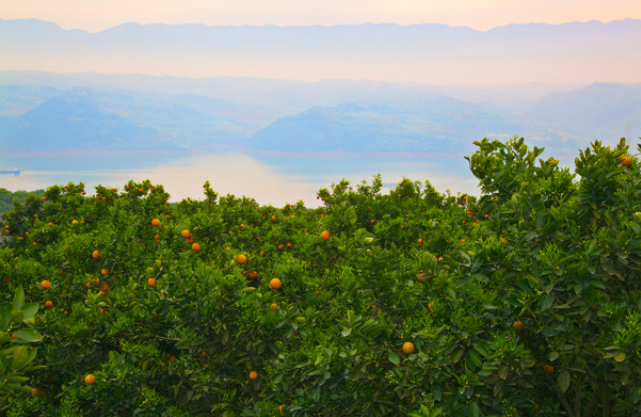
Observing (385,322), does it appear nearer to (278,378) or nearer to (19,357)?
(278,378)

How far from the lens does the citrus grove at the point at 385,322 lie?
3227mm

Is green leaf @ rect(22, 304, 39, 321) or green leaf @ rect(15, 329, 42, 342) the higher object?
green leaf @ rect(22, 304, 39, 321)

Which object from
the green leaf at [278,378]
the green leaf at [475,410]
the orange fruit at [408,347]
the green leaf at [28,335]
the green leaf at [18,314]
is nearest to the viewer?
the green leaf at [28,335]

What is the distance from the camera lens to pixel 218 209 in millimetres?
7875

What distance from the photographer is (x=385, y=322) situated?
11.7 feet

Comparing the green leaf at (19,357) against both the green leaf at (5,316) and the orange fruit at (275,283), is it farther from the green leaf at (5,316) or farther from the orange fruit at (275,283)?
the orange fruit at (275,283)

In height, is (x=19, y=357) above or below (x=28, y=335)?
below

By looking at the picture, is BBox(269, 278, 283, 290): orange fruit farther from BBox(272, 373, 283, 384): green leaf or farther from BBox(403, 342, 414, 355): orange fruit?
BBox(403, 342, 414, 355): orange fruit

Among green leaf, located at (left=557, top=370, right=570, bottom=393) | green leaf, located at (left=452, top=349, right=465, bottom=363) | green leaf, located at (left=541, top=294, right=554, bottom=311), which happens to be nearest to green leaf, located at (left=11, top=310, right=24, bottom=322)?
green leaf, located at (left=452, top=349, right=465, bottom=363)

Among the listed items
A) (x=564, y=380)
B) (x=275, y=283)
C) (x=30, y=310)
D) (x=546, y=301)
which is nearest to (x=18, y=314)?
(x=30, y=310)

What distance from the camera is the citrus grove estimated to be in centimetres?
323

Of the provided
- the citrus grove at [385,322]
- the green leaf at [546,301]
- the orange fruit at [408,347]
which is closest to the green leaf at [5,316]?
the citrus grove at [385,322]

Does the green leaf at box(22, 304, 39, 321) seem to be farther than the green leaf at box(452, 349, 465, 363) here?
No

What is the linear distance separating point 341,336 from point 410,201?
5.49 metres
